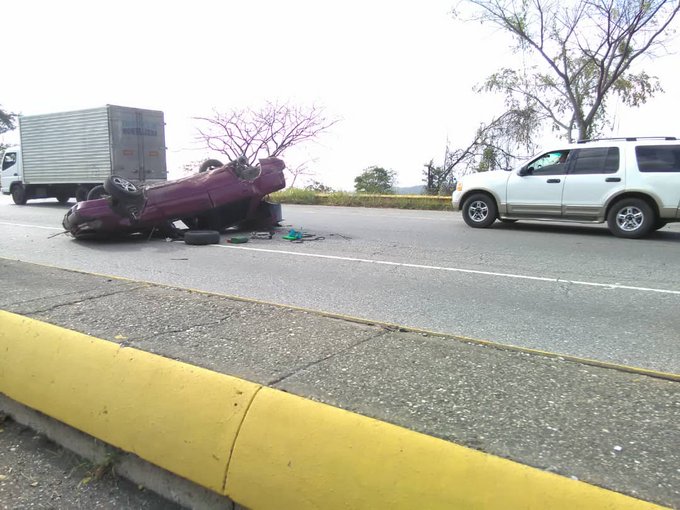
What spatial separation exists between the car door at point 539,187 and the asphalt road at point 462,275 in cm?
54

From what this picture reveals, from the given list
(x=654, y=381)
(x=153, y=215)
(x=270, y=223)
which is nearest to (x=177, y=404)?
(x=654, y=381)

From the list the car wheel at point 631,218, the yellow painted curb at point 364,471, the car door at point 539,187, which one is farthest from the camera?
the car door at point 539,187

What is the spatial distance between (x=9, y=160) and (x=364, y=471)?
27230mm

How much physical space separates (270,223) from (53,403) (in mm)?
9403

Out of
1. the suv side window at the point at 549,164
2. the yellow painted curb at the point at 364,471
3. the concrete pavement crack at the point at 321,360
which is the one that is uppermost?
the suv side window at the point at 549,164

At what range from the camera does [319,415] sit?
2379 mm

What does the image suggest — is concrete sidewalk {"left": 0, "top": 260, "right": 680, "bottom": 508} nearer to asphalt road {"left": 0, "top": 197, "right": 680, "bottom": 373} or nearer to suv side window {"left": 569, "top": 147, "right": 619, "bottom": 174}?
asphalt road {"left": 0, "top": 197, "right": 680, "bottom": 373}

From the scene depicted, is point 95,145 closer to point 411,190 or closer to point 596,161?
point 411,190

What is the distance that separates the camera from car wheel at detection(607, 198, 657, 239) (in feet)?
35.4

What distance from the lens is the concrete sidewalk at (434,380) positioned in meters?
2.30

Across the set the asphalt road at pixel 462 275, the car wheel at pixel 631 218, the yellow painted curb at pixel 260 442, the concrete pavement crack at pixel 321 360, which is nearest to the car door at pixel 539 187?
the asphalt road at pixel 462 275

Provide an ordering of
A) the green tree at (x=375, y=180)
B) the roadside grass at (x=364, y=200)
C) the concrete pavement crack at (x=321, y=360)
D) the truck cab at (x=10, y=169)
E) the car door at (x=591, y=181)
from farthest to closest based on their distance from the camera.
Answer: the green tree at (x=375, y=180) → the truck cab at (x=10, y=169) → the roadside grass at (x=364, y=200) → the car door at (x=591, y=181) → the concrete pavement crack at (x=321, y=360)

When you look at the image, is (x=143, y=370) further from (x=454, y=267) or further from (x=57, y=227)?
(x=57, y=227)

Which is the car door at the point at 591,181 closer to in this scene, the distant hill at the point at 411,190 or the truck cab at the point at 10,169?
the distant hill at the point at 411,190
